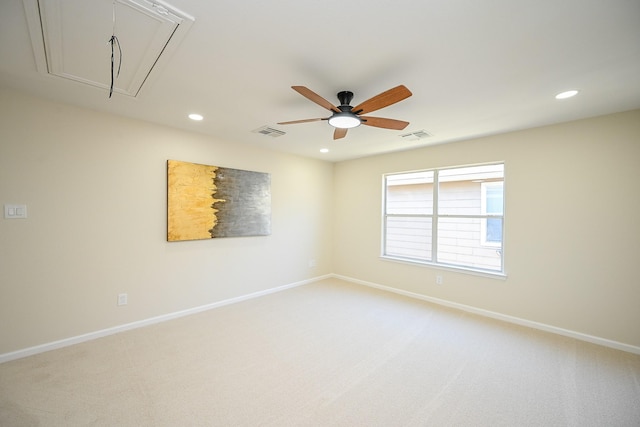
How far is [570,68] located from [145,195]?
4.24m

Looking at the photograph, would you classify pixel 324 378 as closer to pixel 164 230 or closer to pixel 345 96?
pixel 345 96

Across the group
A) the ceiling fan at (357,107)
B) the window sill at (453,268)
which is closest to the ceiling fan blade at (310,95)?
the ceiling fan at (357,107)

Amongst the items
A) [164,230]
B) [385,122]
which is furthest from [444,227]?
[164,230]

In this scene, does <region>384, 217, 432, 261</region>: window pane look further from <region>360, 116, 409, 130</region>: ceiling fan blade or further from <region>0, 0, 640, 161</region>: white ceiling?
<region>360, 116, 409, 130</region>: ceiling fan blade

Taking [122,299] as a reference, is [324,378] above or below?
below

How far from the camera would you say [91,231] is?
9.27 ft

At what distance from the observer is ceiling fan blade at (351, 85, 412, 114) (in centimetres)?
178

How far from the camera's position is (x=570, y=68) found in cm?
193

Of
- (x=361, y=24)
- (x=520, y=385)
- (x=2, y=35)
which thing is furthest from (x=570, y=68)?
(x=2, y=35)

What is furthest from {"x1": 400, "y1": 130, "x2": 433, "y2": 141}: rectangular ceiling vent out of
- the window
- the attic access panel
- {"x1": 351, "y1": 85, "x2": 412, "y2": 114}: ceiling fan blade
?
the attic access panel

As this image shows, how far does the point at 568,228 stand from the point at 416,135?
80.9 inches

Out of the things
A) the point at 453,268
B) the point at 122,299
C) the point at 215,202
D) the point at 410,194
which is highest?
the point at 410,194

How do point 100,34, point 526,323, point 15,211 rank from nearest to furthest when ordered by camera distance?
point 100,34 < point 15,211 < point 526,323

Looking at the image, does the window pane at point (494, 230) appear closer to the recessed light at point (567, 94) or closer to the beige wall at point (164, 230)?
the beige wall at point (164, 230)
